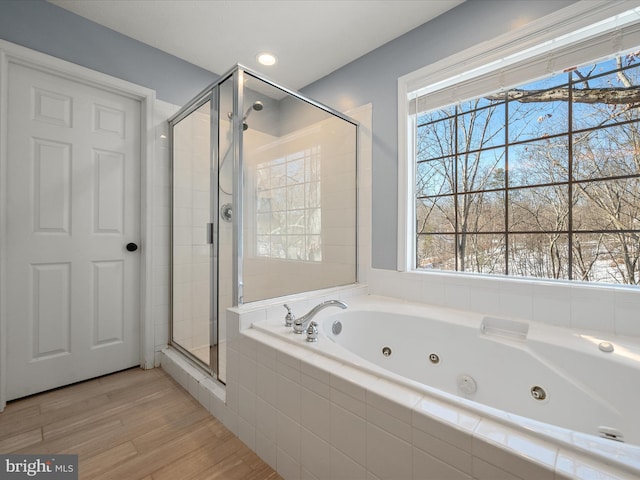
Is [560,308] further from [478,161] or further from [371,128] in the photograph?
[371,128]

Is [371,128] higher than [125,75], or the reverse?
[125,75]

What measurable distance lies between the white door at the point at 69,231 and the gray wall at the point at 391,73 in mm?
1702

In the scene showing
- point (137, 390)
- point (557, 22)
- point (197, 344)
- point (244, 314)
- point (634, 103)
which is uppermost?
point (557, 22)

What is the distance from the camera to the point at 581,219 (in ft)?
A: 5.09

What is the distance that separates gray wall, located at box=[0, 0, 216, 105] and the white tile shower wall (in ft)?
7.35

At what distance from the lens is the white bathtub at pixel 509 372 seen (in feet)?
2.15

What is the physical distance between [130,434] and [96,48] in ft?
7.71

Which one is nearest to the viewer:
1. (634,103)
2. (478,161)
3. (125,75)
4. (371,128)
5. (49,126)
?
(634,103)

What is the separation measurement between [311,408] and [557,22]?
2.13 metres

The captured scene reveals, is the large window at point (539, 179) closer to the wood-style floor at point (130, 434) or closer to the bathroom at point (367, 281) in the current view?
the bathroom at point (367, 281)

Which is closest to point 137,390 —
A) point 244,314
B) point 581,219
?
point 244,314

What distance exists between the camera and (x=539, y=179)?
66.3 inches

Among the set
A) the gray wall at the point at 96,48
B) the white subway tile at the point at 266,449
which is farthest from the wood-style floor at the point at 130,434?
the gray wall at the point at 96,48

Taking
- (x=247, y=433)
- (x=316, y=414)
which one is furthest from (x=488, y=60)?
(x=247, y=433)
